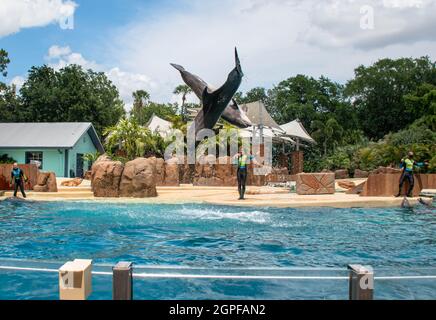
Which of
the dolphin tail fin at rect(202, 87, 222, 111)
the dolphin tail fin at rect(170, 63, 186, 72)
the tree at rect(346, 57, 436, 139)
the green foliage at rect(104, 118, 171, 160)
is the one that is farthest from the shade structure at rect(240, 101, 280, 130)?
the tree at rect(346, 57, 436, 139)

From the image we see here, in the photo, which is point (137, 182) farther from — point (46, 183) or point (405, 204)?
point (405, 204)

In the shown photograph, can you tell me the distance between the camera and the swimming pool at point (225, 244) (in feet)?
12.7

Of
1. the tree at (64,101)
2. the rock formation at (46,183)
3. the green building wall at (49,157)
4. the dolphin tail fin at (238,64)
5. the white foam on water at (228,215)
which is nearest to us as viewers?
the white foam on water at (228,215)

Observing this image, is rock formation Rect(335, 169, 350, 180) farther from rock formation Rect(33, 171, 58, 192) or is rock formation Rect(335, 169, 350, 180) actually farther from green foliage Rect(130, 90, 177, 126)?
green foliage Rect(130, 90, 177, 126)

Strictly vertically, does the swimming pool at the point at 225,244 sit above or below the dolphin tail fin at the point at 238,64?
below

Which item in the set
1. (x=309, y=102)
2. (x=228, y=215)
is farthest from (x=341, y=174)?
(x=309, y=102)

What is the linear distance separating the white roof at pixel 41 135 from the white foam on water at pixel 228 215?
56.7 ft

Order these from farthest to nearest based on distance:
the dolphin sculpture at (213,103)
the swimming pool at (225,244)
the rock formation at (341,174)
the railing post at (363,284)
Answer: the rock formation at (341,174) → the dolphin sculpture at (213,103) → the swimming pool at (225,244) → the railing post at (363,284)

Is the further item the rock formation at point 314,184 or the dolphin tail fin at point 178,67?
the dolphin tail fin at point 178,67

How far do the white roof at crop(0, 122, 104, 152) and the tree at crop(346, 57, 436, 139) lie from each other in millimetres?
31556

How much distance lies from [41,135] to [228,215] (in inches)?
825

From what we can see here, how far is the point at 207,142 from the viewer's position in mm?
22297

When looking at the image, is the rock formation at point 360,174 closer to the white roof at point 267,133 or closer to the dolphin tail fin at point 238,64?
the white roof at point 267,133

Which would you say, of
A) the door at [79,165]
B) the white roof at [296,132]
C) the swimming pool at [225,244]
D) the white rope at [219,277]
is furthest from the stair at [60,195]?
the white roof at [296,132]
